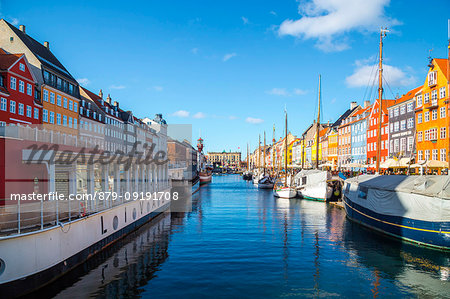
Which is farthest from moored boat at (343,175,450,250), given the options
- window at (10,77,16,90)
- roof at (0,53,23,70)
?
roof at (0,53,23,70)

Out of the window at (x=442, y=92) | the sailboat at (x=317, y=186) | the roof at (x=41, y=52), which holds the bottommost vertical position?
Result: the sailboat at (x=317, y=186)

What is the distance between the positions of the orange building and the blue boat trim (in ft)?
83.3

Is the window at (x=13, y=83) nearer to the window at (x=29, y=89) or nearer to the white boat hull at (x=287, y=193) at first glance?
the window at (x=29, y=89)

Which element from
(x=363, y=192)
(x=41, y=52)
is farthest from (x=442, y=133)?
(x=41, y=52)

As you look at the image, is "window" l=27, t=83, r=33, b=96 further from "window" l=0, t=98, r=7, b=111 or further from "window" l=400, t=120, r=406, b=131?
"window" l=400, t=120, r=406, b=131

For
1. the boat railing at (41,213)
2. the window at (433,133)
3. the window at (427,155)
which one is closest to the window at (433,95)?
the window at (433,133)

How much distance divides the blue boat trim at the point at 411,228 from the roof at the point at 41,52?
148 ft

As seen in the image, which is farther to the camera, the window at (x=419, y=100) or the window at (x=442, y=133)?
the window at (x=419, y=100)

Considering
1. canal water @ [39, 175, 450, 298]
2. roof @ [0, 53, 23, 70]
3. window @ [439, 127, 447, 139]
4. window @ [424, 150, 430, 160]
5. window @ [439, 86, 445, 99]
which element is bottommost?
canal water @ [39, 175, 450, 298]

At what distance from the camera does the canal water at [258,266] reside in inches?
563

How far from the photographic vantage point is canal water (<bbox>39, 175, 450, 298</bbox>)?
14.3 meters

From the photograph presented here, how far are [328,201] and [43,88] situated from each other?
41182 millimetres

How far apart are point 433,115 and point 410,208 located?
108ft

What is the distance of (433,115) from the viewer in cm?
4812
